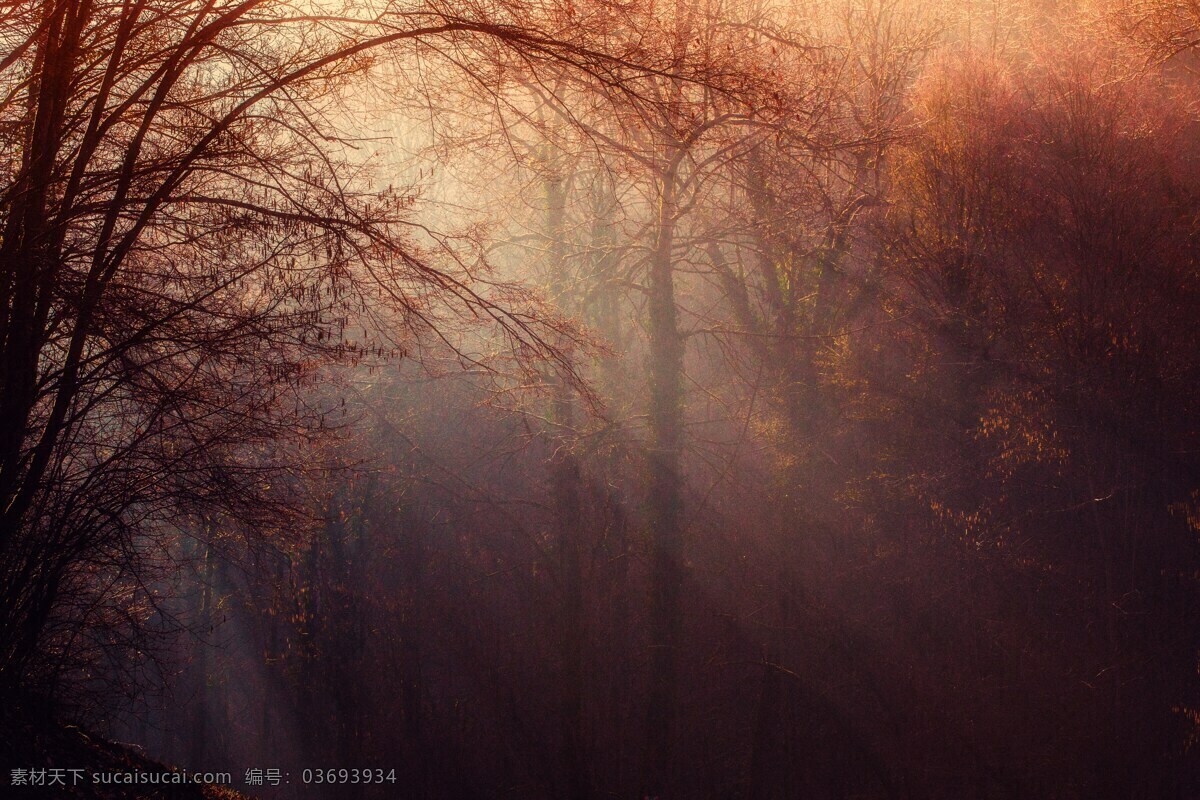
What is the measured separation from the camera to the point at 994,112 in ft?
48.6

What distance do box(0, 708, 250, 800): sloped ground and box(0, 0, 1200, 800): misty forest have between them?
0.48 metres

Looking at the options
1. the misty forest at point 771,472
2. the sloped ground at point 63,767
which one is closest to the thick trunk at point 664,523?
the misty forest at point 771,472

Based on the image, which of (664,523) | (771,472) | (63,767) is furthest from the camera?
(771,472)

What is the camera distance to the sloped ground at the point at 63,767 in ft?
15.7

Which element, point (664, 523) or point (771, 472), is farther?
point (771, 472)

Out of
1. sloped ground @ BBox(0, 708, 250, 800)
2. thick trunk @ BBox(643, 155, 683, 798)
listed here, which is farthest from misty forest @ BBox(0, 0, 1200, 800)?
sloped ground @ BBox(0, 708, 250, 800)

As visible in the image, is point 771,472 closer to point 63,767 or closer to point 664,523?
point 664,523

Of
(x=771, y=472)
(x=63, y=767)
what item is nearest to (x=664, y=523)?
(x=771, y=472)

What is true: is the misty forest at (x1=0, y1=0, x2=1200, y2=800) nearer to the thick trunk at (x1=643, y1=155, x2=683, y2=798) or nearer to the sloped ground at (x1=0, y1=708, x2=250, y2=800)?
the thick trunk at (x1=643, y1=155, x2=683, y2=798)

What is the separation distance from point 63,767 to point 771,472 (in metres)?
14.1

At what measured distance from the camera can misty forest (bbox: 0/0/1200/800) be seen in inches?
404

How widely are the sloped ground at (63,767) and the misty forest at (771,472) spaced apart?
484 mm

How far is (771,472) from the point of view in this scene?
17547 millimetres

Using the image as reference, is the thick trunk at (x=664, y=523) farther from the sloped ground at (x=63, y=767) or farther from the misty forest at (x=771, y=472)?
the sloped ground at (x=63, y=767)
